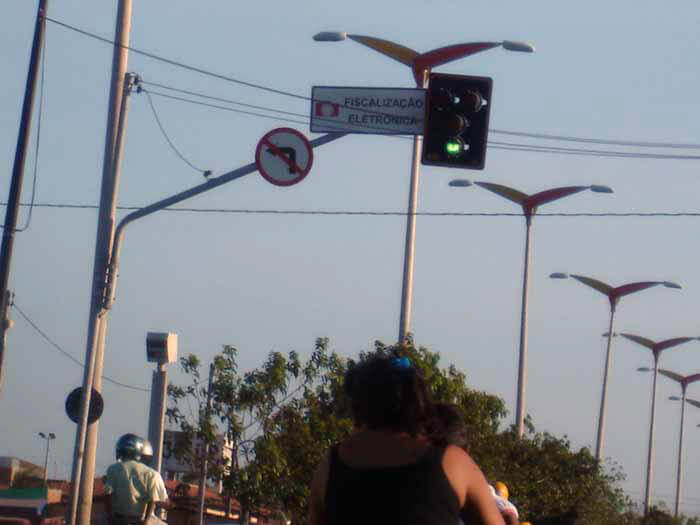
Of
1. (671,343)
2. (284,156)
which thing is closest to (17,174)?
(284,156)

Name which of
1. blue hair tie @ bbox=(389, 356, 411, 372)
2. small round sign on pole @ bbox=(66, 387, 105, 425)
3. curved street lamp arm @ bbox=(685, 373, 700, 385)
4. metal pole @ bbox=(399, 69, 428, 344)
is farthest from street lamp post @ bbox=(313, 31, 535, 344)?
curved street lamp arm @ bbox=(685, 373, 700, 385)

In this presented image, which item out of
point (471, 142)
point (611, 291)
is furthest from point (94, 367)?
point (611, 291)

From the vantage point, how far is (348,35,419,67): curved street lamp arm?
23609 millimetres

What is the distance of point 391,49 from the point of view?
23.7 metres

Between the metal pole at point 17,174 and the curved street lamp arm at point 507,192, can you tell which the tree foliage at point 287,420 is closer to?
the metal pole at point 17,174

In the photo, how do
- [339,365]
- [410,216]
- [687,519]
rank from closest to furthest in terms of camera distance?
[339,365] < [410,216] < [687,519]

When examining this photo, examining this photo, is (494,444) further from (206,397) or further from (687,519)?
(687,519)

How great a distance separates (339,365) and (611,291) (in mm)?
22994

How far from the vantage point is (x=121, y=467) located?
13.5m

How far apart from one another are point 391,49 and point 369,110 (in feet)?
26.3

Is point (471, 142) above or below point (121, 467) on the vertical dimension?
above

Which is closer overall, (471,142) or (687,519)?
(471,142)

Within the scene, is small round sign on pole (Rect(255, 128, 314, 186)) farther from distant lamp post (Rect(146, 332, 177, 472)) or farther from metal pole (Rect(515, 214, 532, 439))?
metal pole (Rect(515, 214, 532, 439))

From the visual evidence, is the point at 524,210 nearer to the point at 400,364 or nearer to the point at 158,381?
the point at 158,381
